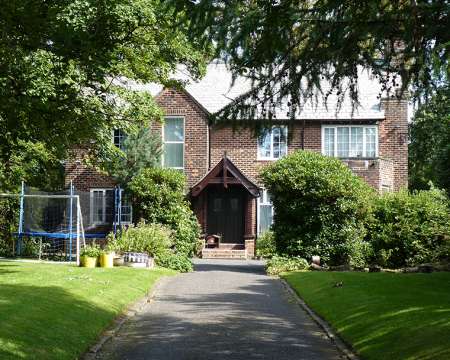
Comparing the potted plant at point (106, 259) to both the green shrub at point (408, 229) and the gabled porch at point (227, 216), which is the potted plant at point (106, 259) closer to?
the green shrub at point (408, 229)

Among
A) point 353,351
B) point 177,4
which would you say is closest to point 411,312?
point 353,351

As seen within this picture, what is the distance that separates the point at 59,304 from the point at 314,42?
7.36 meters

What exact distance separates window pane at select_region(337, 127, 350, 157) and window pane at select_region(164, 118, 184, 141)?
7.67 m

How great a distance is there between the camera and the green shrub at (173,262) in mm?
23781

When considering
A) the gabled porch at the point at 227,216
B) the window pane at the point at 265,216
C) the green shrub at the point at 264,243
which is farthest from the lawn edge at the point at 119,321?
the window pane at the point at 265,216

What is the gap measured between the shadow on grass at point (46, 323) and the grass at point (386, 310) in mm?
4228

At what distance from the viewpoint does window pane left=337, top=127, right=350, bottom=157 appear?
33.2m

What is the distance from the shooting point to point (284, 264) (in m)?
23.4

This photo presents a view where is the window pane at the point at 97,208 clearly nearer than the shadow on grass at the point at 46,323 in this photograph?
No

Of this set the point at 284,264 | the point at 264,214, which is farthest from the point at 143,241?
the point at 264,214

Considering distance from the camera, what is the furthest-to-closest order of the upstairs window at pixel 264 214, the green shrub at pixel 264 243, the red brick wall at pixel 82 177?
1. the red brick wall at pixel 82 177
2. the upstairs window at pixel 264 214
3. the green shrub at pixel 264 243

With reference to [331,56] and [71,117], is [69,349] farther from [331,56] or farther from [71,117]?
[331,56]

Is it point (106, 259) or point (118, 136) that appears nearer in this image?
point (106, 259)

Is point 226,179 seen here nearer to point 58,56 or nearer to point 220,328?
point 220,328
